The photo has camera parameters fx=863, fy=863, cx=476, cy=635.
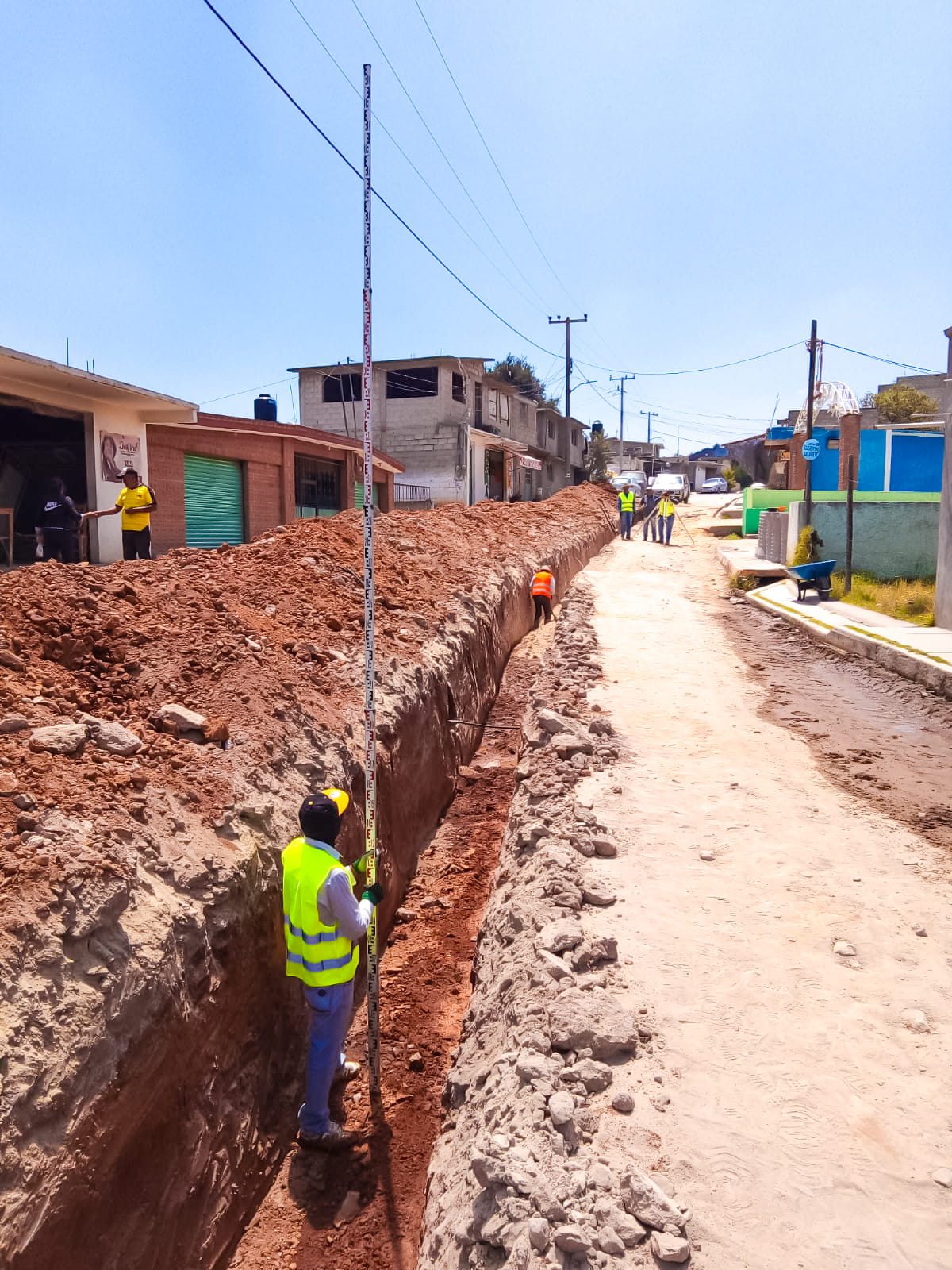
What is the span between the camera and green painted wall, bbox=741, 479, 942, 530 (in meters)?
19.0

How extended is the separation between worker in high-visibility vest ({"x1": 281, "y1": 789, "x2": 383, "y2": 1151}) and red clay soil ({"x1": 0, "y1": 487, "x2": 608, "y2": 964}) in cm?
44

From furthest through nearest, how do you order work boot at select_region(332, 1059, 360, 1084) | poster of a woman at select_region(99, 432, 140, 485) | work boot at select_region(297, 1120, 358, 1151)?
1. poster of a woman at select_region(99, 432, 140, 485)
2. work boot at select_region(332, 1059, 360, 1084)
3. work boot at select_region(297, 1120, 358, 1151)

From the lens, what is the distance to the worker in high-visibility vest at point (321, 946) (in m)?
3.93

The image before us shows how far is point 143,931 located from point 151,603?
339 centimetres

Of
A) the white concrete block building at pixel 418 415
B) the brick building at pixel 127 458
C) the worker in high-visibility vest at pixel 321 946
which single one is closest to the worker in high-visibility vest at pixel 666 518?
the white concrete block building at pixel 418 415

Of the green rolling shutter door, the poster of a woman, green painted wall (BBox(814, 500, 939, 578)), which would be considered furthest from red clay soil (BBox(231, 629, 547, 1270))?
green painted wall (BBox(814, 500, 939, 578))

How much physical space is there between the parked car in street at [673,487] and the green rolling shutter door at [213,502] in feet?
96.9

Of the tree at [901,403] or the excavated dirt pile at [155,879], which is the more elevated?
the tree at [901,403]

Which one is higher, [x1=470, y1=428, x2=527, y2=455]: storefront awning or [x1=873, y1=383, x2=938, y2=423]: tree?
[x1=873, y1=383, x2=938, y2=423]: tree

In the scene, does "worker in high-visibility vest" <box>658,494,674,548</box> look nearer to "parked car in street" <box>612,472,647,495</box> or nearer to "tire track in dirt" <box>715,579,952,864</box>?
"tire track in dirt" <box>715,579,952,864</box>

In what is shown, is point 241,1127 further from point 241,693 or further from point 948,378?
point 948,378

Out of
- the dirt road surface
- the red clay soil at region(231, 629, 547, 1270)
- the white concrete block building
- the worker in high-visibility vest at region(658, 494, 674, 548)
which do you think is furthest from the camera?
the white concrete block building

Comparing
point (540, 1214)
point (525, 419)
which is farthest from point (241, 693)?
point (525, 419)

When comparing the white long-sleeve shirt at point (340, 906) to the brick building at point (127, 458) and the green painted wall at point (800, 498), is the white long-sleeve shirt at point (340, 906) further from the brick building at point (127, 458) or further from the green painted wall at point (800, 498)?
the green painted wall at point (800, 498)
